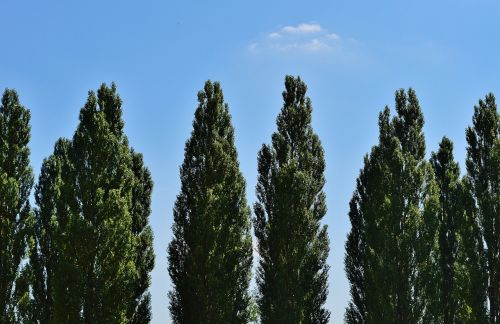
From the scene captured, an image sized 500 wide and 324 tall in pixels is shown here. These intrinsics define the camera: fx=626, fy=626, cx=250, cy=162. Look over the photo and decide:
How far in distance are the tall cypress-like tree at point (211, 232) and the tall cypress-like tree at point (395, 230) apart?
21.3ft

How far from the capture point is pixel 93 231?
25.6 m

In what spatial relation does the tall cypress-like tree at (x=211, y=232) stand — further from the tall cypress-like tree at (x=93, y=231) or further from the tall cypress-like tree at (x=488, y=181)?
the tall cypress-like tree at (x=488, y=181)

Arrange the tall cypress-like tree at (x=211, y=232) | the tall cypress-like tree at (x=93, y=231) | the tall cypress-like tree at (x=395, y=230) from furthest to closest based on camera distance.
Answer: the tall cypress-like tree at (x=395, y=230) → the tall cypress-like tree at (x=211, y=232) → the tall cypress-like tree at (x=93, y=231)

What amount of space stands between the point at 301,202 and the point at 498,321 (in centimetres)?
1121

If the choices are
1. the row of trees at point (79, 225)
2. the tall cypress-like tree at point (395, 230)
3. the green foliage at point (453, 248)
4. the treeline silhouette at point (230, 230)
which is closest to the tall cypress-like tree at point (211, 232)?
the treeline silhouette at point (230, 230)

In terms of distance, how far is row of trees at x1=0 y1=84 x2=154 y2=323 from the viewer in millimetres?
25141

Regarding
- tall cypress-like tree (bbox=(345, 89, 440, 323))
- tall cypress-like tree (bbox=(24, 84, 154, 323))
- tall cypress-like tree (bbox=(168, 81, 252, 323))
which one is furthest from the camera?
tall cypress-like tree (bbox=(345, 89, 440, 323))

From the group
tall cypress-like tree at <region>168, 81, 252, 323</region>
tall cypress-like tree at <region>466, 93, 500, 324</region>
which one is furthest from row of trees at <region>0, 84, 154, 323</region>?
tall cypress-like tree at <region>466, 93, 500, 324</region>

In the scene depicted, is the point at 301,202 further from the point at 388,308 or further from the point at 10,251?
the point at 10,251

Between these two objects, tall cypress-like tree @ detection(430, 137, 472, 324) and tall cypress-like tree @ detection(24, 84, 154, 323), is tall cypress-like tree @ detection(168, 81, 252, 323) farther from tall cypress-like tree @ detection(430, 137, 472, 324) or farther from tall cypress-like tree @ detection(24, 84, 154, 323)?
tall cypress-like tree @ detection(430, 137, 472, 324)

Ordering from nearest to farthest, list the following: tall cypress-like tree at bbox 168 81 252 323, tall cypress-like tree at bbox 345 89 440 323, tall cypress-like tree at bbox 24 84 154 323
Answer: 1. tall cypress-like tree at bbox 24 84 154 323
2. tall cypress-like tree at bbox 168 81 252 323
3. tall cypress-like tree at bbox 345 89 440 323

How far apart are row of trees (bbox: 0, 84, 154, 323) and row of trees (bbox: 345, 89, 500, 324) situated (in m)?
11.2

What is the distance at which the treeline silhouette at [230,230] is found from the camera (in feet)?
86.0

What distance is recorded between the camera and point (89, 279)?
2516 centimetres
